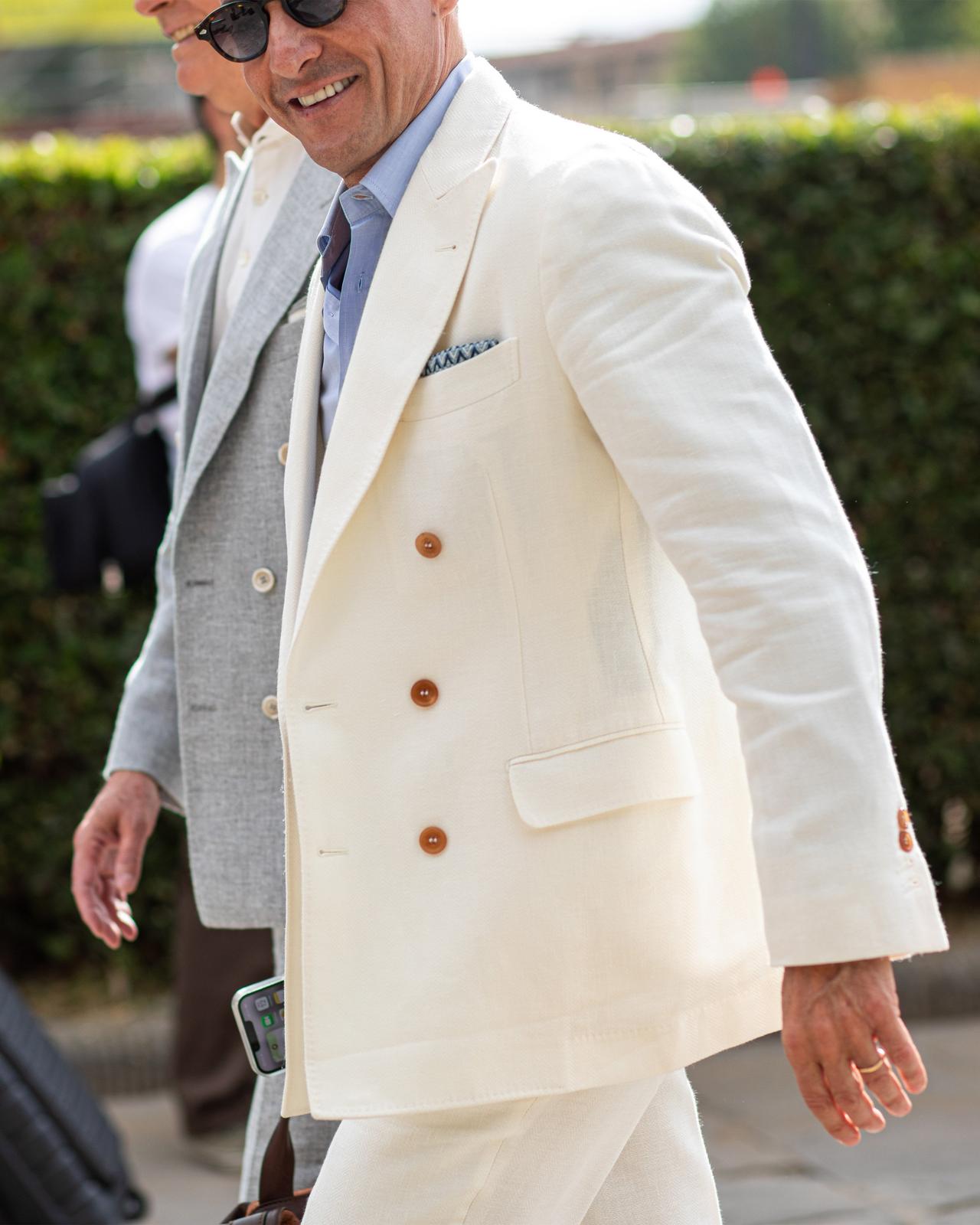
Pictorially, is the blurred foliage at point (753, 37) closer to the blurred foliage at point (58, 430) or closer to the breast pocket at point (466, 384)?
the blurred foliage at point (58, 430)

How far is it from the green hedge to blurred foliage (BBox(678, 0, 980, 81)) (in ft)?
254

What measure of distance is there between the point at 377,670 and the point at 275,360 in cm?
60

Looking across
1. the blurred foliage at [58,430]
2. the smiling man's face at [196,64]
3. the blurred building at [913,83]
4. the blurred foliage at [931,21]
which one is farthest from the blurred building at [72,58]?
the smiling man's face at [196,64]

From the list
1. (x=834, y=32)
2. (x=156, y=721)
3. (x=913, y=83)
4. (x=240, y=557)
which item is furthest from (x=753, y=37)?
(x=240, y=557)

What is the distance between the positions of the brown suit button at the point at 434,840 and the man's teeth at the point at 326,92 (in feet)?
2.56

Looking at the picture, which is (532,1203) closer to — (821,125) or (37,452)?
(37,452)

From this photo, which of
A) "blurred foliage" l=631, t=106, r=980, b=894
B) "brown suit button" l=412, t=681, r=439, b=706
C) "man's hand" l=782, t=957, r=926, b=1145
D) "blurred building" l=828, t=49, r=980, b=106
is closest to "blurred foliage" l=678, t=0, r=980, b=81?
"blurred building" l=828, t=49, r=980, b=106

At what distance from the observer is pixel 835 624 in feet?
5.01

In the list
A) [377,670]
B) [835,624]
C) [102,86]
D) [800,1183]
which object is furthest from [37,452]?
[102,86]

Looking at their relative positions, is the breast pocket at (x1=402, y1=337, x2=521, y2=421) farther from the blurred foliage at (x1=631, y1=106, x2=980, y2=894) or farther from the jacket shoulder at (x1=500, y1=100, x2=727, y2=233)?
the blurred foliage at (x1=631, y1=106, x2=980, y2=894)

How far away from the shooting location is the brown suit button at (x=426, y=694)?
1730 mm

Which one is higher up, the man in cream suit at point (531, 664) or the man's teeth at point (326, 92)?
the man's teeth at point (326, 92)

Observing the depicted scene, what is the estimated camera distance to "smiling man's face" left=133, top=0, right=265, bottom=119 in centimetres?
240

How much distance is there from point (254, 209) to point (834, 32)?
83.1m
